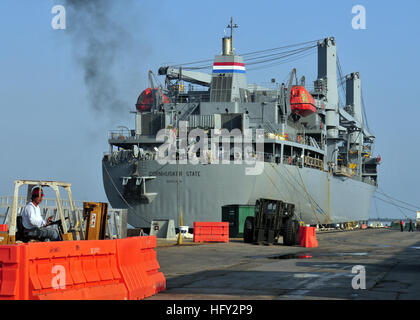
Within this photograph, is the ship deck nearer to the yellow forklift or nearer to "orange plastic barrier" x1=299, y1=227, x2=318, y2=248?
the yellow forklift

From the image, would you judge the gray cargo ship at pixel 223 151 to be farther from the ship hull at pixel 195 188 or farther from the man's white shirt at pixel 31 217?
the man's white shirt at pixel 31 217

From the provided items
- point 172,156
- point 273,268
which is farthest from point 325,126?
point 273,268

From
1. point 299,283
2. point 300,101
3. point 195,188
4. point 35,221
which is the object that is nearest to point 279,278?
point 299,283

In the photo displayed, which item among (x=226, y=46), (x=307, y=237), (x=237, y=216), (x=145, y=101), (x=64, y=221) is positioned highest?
(x=226, y=46)

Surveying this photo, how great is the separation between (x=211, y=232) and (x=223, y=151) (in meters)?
13.0

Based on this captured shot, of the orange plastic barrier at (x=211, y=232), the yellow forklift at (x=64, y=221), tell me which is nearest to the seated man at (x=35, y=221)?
the yellow forklift at (x=64, y=221)

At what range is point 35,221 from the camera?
10656 mm

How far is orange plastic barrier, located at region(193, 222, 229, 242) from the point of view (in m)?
32.4

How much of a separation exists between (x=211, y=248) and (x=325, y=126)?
36.8 metres

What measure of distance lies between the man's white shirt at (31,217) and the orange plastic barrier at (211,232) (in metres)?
21.8

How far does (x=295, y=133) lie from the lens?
56812 millimetres

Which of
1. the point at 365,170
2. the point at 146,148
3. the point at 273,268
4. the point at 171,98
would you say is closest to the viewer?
the point at 273,268

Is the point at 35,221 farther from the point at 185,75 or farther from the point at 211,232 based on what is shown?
the point at 185,75
